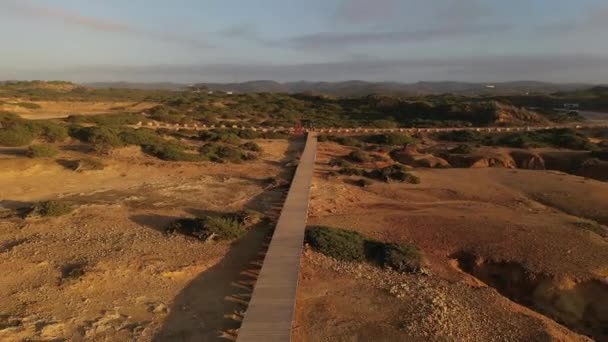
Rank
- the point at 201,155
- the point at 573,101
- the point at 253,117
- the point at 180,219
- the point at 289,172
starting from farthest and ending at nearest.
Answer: the point at 573,101, the point at 253,117, the point at 201,155, the point at 289,172, the point at 180,219

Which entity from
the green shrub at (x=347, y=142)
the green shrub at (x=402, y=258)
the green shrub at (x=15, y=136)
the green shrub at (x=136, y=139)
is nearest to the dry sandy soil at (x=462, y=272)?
the green shrub at (x=402, y=258)

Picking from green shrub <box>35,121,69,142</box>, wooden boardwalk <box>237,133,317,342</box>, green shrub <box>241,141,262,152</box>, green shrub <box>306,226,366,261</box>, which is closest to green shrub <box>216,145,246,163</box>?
green shrub <box>241,141,262,152</box>

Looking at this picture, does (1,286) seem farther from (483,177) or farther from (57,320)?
(483,177)

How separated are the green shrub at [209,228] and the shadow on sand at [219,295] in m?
0.30

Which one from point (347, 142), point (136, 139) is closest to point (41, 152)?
point (136, 139)

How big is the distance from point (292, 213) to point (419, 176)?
1016 centimetres

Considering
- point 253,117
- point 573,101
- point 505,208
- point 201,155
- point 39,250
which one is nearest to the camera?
point 39,250

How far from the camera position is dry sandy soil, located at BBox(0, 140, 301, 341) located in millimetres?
8336

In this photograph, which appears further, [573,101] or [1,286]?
[573,101]

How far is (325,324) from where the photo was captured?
862 cm

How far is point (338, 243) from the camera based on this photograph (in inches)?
470

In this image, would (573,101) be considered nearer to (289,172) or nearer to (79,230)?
(289,172)

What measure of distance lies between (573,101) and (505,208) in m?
74.7

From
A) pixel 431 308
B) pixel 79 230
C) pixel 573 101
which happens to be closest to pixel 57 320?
pixel 79 230
